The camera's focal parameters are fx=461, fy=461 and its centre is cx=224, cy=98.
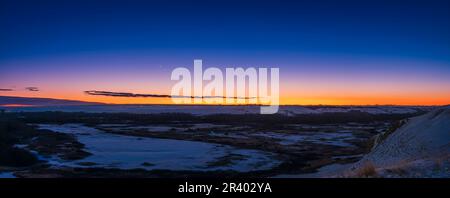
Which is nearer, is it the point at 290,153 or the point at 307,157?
the point at 307,157

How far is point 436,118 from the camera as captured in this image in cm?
2494

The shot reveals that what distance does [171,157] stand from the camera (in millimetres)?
30766

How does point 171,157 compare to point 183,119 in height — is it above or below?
below

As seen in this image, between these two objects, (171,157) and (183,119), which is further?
(183,119)

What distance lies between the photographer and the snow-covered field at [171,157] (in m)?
26.8

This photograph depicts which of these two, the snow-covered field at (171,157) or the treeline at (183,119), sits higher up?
the treeline at (183,119)

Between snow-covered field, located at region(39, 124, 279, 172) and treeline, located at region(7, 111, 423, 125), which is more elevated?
treeline, located at region(7, 111, 423, 125)

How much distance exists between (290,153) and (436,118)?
1192cm

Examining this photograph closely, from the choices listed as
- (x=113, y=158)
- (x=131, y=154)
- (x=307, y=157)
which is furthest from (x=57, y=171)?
(x=307, y=157)

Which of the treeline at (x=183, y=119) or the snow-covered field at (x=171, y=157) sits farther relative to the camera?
the treeline at (x=183, y=119)

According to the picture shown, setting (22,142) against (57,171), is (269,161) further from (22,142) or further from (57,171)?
(22,142)

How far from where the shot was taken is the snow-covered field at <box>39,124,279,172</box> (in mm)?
26797

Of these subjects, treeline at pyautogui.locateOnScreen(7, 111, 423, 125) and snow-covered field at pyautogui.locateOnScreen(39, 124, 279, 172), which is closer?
snow-covered field at pyautogui.locateOnScreen(39, 124, 279, 172)
